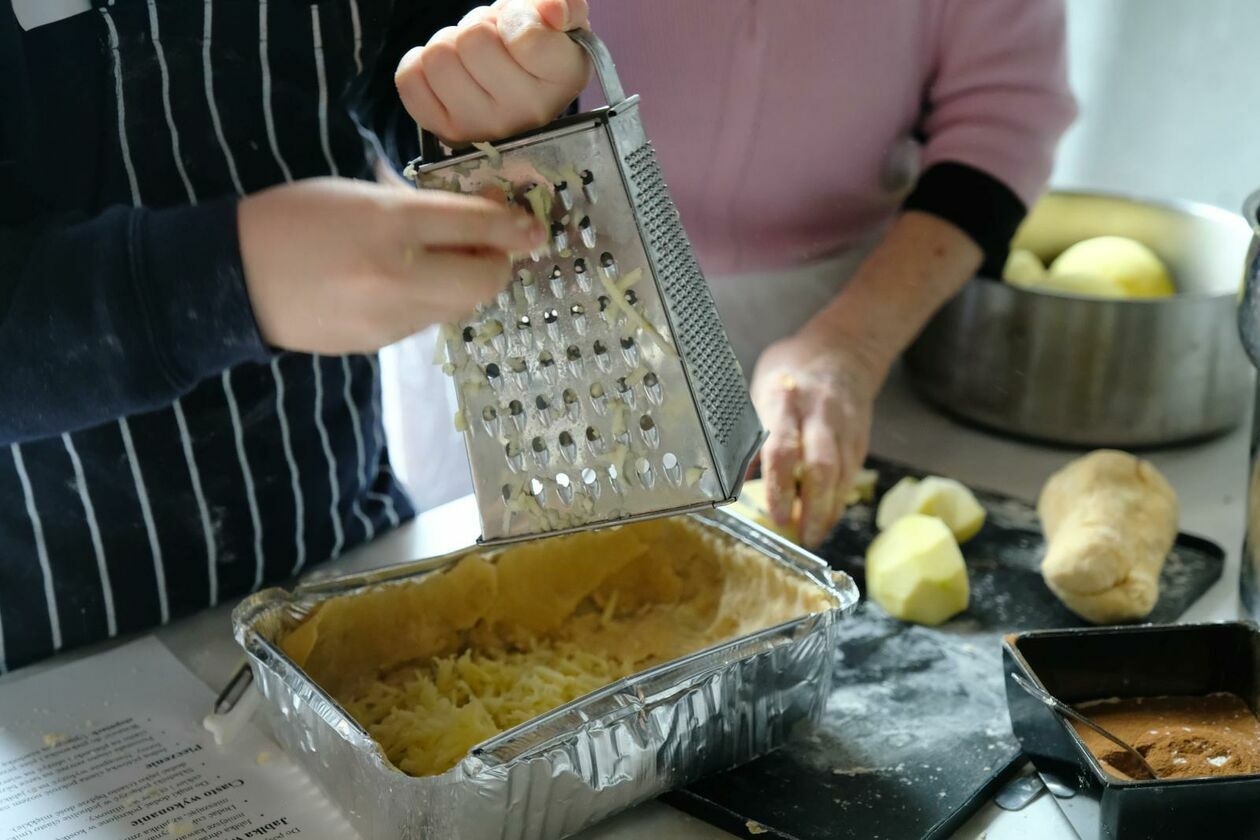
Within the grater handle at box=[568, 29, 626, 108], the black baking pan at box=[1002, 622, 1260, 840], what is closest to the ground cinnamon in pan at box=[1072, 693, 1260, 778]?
the black baking pan at box=[1002, 622, 1260, 840]

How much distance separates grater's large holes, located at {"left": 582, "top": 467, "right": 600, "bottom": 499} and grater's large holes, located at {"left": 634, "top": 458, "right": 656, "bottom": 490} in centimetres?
3

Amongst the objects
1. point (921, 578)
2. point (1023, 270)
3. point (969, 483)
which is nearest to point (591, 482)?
point (921, 578)

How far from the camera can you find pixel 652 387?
0.80m

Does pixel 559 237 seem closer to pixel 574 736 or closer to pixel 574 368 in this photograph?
pixel 574 368

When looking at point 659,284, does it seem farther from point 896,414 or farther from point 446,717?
point 896,414

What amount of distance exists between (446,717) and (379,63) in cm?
60

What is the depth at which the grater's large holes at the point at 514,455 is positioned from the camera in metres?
0.83

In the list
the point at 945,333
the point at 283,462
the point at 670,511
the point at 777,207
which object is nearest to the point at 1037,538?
the point at 945,333

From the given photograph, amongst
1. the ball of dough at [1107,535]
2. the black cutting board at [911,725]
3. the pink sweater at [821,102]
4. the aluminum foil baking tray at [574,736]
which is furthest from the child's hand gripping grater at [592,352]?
the pink sweater at [821,102]

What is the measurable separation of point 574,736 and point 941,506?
0.61 metres

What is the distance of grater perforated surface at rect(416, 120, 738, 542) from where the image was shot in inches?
29.7

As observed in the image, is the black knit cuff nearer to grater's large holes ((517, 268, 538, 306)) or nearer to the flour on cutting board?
the flour on cutting board

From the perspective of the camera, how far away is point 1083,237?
1.68 m

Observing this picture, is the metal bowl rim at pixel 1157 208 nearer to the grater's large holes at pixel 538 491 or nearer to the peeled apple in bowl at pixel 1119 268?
the peeled apple in bowl at pixel 1119 268
